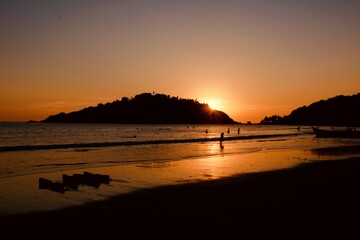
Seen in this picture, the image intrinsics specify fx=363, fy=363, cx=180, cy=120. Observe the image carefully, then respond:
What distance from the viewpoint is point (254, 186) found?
15.6 meters

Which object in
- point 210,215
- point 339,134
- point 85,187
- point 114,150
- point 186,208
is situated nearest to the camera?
point 210,215

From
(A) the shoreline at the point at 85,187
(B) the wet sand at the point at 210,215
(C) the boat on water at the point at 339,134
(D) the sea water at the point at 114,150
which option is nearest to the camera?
(B) the wet sand at the point at 210,215

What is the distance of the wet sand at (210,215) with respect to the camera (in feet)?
28.4

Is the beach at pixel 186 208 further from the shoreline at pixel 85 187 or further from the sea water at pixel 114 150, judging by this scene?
the sea water at pixel 114 150

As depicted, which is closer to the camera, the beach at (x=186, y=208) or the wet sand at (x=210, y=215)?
the wet sand at (x=210, y=215)

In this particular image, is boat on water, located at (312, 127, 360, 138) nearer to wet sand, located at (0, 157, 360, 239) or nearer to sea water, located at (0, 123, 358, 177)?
sea water, located at (0, 123, 358, 177)

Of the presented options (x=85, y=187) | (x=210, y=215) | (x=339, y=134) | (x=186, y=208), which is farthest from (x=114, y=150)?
(x=339, y=134)

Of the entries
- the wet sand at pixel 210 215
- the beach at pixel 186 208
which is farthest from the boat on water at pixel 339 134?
the wet sand at pixel 210 215

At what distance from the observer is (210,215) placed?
1039 centimetres

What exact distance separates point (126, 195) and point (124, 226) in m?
4.37

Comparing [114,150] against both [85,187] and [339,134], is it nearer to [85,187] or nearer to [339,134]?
[85,187]

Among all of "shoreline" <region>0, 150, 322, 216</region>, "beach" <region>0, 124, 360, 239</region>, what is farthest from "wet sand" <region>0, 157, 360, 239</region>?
"shoreline" <region>0, 150, 322, 216</region>

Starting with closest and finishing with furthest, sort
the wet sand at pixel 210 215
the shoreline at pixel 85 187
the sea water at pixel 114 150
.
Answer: the wet sand at pixel 210 215 < the shoreline at pixel 85 187 < the sea water at pixel 114 150

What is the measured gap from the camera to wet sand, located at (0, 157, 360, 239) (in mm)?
8656
